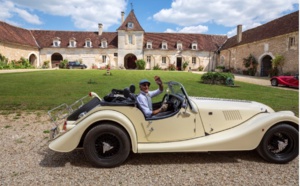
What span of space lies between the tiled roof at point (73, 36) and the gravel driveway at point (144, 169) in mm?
35995

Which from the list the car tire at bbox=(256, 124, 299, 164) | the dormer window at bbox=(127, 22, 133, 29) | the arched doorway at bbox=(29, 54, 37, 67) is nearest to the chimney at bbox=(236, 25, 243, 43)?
the dormer window at bbox=(127, 22, 133, 29)

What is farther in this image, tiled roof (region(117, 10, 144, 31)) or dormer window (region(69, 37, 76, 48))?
dormer window (region(69, 37, 76, 48))

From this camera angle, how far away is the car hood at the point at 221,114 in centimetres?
354

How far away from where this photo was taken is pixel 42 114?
6.17 meters

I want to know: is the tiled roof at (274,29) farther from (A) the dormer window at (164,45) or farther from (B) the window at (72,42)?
(B) the window at (72,42)

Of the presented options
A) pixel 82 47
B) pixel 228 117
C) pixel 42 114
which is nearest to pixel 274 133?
pixel 228 117

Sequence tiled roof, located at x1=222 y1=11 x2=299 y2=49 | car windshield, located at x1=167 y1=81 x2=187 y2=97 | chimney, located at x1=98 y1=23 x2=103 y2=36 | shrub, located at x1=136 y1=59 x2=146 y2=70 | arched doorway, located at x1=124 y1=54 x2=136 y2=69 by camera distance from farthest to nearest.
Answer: arched doorway, located at x1=124 y1=54 x2=136 y2=69 → chimney, located at x1=98 y1=23 x2=103 y2=36 → shrub, located at x1=136 y1=59 x2=146 y2=70 → tiled roof, located at x1=222 y1=11 x2=299 y2=49 → car windshield, located at x1=167 y1=81 x2=187 y2=97

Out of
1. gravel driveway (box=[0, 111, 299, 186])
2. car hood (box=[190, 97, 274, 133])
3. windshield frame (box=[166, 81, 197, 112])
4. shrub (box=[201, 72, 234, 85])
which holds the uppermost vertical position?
shrub (box=[201, 72, 234, 85])

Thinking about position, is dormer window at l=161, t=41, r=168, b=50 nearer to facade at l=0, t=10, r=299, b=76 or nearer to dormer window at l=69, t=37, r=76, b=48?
facade at l=0, t=10, r=299, b=76

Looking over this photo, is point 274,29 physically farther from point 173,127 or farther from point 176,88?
point 173,127

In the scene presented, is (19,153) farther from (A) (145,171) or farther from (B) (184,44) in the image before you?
(B) (184,44)

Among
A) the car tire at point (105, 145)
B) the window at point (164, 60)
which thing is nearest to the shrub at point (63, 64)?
the window at point (164, 60)

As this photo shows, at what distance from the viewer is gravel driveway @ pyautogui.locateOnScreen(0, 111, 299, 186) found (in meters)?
2.89

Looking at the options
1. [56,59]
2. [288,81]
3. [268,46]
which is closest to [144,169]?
[288,81]
